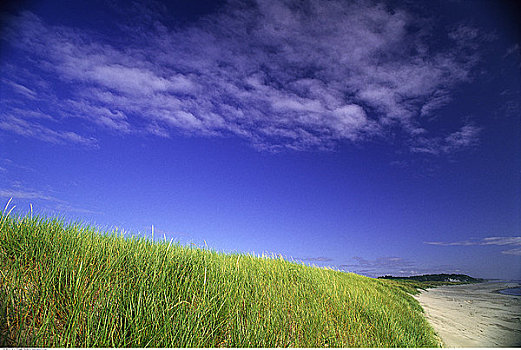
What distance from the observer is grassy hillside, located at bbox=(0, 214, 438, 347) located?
8.46ft

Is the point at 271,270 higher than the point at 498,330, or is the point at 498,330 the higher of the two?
the point at 271,270

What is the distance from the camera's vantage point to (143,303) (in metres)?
2.90

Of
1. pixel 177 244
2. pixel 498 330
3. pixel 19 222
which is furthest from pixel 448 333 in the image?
pixel 19 222

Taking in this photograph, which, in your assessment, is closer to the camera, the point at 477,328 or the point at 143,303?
the point at 143,303

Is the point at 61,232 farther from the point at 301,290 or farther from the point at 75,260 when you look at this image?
the point at 301,290

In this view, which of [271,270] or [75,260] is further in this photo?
[271,270]

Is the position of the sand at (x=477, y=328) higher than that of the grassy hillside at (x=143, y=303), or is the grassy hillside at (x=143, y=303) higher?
the grassy hillside at (x=143, y=303)

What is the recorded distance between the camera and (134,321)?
2.68m

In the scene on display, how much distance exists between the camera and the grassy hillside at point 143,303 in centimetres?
258

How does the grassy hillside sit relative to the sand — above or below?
above

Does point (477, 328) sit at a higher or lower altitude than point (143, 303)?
lower

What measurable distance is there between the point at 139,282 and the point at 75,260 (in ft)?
3.15

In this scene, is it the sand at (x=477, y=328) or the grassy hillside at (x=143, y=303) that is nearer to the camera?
the grassy hillside at (x=143, y=303)

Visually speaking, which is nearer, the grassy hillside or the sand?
the grassy hillside
